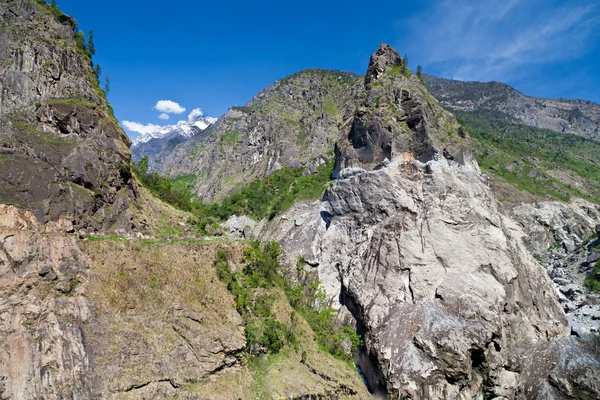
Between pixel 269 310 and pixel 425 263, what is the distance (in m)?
24.0

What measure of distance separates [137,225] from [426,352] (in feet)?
112

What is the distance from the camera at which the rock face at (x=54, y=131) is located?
2931 centimetres

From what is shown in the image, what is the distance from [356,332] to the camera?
159 ft

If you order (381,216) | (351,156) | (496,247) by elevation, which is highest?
(351,156)

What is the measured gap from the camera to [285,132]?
133000mm

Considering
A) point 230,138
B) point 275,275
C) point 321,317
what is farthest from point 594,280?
point 230,138

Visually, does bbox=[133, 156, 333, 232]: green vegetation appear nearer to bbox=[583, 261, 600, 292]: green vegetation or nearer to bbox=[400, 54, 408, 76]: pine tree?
bbox=[400, 54, 408, 76]: pine tree

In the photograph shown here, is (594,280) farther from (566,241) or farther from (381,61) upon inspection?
(381,61)

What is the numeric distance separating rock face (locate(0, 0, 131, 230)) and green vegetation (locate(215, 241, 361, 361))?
1253 centimetres

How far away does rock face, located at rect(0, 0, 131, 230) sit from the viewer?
29312mm

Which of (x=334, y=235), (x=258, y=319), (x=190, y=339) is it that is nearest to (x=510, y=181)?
(x=334, y=235)

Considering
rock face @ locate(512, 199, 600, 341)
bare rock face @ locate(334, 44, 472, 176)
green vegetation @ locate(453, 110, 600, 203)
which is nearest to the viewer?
bare rock face @ locate(334, 44, 472, 176)

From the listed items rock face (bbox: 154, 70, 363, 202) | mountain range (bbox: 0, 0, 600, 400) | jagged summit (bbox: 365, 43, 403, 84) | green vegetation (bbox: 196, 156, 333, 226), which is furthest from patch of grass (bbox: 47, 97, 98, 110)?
rock face (bbox: 154, 70, 363, 202)

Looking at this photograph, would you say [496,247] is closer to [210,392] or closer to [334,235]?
[334,235]
